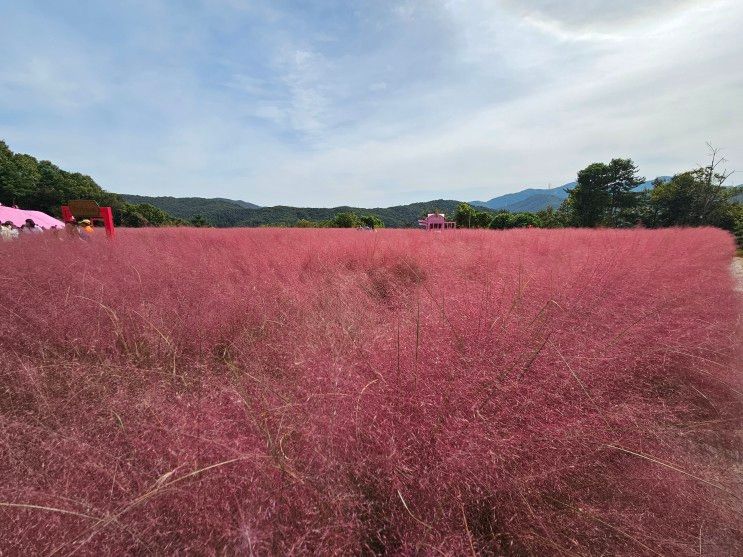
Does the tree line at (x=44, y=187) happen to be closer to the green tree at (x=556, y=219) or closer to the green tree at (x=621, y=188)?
the green tree at (x=556, y=219)

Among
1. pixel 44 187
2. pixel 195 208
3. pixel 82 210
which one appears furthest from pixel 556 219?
pixel 195 208

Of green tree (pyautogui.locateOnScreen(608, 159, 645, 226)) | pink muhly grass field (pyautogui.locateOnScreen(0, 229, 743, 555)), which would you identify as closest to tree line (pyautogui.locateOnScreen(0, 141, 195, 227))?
pink muhly grass field (pyautogui.locateOnScreen(0, 229, 743, 555))

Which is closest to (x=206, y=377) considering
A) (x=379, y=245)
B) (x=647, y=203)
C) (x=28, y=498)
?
(x=28, y=498)

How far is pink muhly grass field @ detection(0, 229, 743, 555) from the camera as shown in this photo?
76 cm

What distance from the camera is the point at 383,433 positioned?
0.93 metres

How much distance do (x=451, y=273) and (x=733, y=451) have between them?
5.86 ft

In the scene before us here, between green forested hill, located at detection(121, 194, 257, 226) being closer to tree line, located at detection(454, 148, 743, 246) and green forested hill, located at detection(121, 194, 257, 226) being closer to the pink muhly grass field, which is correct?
tree line, located at detection(454, 148, 743, 246)

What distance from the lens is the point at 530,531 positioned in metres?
0.85

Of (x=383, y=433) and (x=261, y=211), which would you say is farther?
(x=261, y=211)

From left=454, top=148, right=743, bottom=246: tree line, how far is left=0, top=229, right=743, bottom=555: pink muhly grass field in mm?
22619

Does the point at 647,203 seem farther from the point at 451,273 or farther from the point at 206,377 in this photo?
the point at 206,377

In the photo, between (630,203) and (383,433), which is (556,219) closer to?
(630,203)

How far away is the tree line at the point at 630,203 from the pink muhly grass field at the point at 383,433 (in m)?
22.6

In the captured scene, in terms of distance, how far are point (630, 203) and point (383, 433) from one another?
4184 cm
